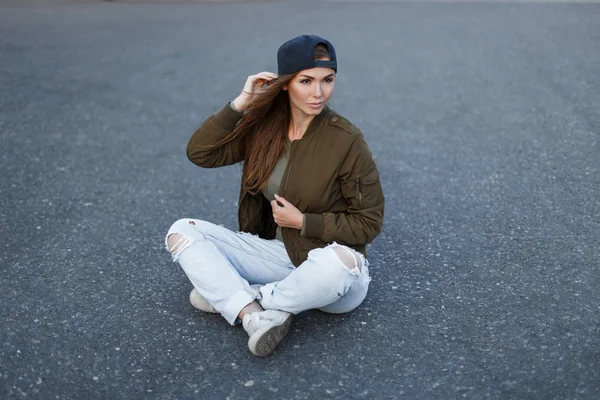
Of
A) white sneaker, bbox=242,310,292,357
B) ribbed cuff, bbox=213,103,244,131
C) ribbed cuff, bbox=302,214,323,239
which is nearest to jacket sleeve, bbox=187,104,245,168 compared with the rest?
ribbed cuff, bbox=213,103,244,131

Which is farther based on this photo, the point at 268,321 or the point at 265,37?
the point at 265,37

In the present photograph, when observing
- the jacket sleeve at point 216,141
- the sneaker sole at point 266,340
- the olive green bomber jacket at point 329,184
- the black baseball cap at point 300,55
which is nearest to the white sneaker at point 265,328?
the sneaker sole at point 266,340

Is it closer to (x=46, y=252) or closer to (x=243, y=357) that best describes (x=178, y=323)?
(x=243, y=357)

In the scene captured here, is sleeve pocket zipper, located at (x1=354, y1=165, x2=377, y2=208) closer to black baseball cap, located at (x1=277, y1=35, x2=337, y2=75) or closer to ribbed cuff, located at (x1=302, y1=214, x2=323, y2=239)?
ribbed cuff, located at (x1=302, y1=214, x2=323, y2=239)

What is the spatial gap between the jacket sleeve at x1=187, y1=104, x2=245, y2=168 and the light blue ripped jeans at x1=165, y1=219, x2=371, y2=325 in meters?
0.30

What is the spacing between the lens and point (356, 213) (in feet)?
11.9

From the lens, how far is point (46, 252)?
4.64 metres

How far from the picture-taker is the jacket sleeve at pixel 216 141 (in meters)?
3.73

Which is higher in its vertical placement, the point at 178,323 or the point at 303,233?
the point at 303,233

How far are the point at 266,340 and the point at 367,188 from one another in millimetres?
776

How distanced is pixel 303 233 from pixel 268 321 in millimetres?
401

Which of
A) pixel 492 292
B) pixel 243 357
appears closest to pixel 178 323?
pixel 243 357

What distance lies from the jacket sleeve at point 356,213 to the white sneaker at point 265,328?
0.37 metres

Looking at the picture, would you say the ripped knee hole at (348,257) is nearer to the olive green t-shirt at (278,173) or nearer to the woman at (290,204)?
the woman at (290,204)
